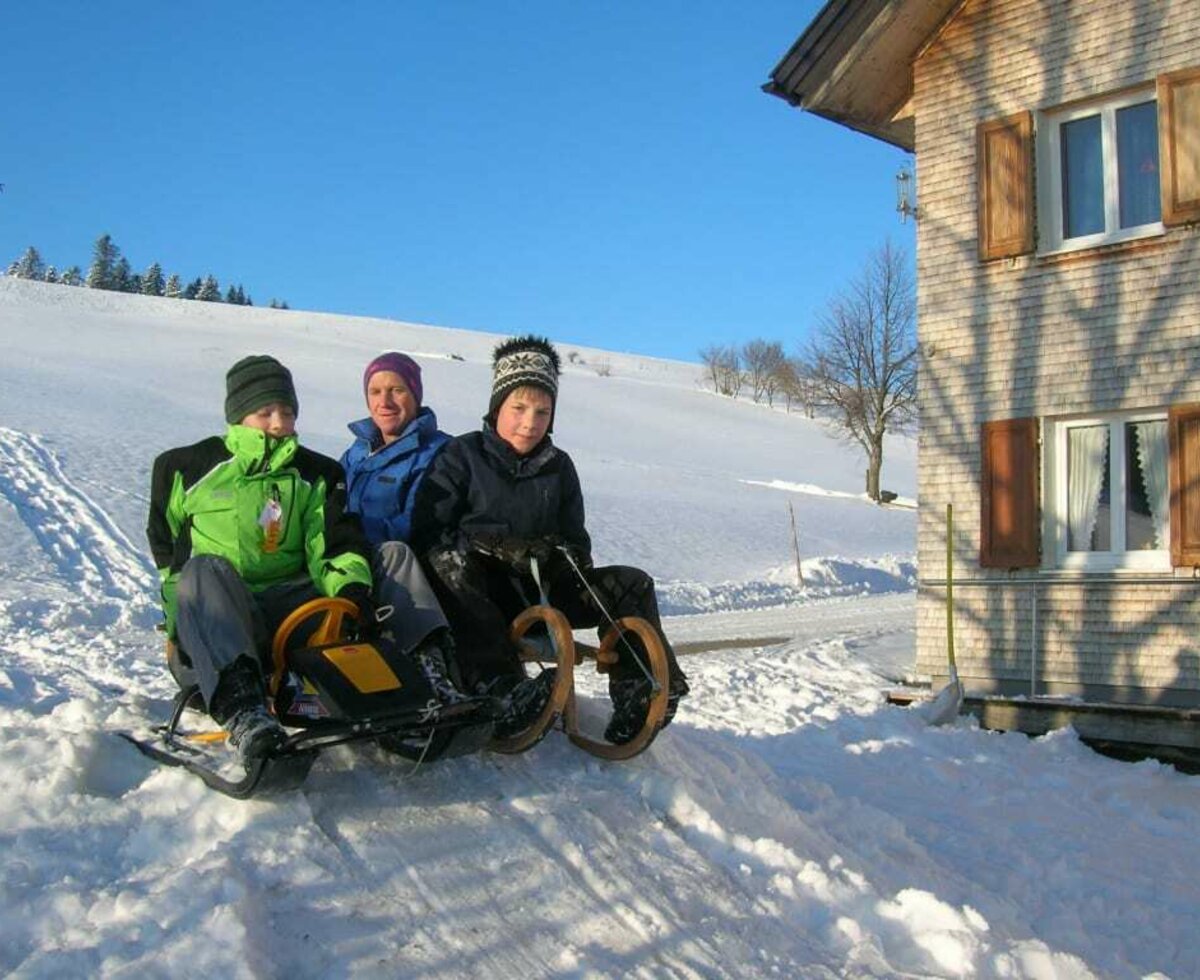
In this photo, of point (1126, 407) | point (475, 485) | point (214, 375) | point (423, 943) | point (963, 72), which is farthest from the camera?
point (214, 375)

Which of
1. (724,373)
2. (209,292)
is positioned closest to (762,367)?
(724,373)

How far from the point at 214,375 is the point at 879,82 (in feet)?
131

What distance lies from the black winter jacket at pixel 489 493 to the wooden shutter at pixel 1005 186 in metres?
6.77

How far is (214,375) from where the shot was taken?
4709 centimetres

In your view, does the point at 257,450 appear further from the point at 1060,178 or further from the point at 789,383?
the point at 789,383

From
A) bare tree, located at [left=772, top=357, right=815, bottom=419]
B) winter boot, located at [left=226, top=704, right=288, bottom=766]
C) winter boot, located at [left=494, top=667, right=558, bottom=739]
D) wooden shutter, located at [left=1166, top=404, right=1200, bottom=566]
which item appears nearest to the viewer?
winter boot, located at [left=226, top=704, right=288, bottom=766]

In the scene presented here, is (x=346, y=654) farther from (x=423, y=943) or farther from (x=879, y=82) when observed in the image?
(x=879, y=82)

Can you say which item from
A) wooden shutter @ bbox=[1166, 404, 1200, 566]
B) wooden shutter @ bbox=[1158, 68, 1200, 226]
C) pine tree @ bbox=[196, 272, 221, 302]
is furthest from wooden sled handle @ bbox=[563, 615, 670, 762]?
pine tree @ bbox=[196, 272, 221, 302]

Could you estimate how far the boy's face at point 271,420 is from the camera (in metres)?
4.80

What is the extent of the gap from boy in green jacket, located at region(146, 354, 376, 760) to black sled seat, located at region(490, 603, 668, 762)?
75cm

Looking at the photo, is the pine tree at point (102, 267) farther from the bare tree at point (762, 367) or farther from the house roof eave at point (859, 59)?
the house roof eave at point (859, 59)

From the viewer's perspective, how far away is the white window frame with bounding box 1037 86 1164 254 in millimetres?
10039

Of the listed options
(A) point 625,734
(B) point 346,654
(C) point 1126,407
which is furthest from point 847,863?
(C) point 1126,407

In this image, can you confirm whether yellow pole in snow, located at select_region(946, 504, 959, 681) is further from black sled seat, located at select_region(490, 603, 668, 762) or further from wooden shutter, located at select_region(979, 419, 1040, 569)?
black sled seat, located at select_region(490, 603, 668, 762)
